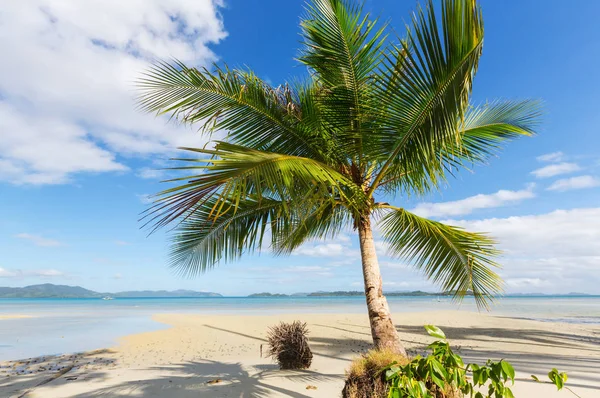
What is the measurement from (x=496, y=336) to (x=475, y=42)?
15006mm

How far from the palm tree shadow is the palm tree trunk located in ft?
5.53

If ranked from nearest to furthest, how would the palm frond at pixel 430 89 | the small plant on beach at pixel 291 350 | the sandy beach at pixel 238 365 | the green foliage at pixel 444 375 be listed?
the green foliage at pixel 444 375, the palm frond at pixel 430 89, the sandy beach at pixel 238 365, the small plant on beach at pixel 291 350

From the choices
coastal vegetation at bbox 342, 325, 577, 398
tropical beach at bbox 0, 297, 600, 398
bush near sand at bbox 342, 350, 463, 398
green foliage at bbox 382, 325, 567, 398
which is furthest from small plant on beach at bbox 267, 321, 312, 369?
green foliage at bbox 382, 325, 567, 398

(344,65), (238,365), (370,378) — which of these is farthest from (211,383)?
(344,65)

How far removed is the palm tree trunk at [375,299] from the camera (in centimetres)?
489

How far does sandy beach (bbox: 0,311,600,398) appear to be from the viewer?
612cm

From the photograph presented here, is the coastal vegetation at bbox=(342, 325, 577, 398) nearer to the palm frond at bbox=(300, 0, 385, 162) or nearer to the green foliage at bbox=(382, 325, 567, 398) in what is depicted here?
the green foliage at bbox=(382, 325, 567, 398)

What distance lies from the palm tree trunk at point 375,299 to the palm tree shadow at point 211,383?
66.4 inches

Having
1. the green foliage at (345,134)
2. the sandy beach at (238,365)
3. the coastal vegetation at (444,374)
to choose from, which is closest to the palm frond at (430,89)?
the green foliage at (345,134)

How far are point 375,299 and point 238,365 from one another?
516 cm

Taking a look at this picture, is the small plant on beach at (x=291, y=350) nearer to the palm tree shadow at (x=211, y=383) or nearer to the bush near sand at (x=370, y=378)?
the palm tree shadow at (x=211, y=383)

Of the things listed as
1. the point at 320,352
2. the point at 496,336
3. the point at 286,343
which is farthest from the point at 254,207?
the point at 496,336

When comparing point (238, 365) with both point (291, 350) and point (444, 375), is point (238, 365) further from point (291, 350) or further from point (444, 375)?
point (444, 375)

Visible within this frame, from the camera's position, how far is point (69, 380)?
24.0 ft
